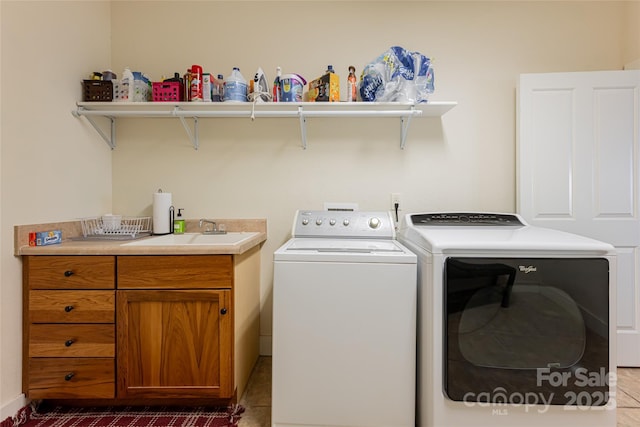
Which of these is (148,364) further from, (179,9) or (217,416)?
(179,9)

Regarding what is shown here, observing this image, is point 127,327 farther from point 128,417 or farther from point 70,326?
point 128,417

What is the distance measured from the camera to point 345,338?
51.3 inches

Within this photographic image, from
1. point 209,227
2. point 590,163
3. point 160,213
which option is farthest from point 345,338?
point 590,163

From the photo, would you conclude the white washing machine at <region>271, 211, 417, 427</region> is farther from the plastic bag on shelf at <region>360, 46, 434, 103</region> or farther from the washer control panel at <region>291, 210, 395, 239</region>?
the plastic bag on shelf at <region>360, 46, 434, 103</region>

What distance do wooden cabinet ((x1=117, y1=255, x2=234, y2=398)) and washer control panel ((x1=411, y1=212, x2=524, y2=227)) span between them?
3.82 feet

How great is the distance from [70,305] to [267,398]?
1.09 m

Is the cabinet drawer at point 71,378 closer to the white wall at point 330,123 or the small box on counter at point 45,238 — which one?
the small box on counter at point 45,238

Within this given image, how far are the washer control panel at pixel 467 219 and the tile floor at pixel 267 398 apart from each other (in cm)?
102

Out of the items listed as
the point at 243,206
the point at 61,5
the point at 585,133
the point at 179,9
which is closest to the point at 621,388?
the point at 585,133

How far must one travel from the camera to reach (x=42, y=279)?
1.48 m

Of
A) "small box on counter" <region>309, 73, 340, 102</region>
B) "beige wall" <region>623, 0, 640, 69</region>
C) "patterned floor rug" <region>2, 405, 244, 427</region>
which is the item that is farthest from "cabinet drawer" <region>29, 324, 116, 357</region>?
"beige wall" <region>623, 0, 640, 69</region>

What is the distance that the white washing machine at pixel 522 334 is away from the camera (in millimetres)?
1220

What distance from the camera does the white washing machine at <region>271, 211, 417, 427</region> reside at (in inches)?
51.1

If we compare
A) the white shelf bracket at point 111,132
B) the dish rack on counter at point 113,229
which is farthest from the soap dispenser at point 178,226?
the white shelf bracket at point 111,132
